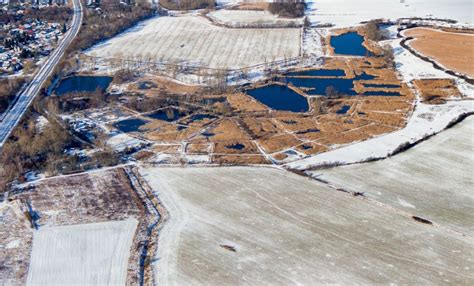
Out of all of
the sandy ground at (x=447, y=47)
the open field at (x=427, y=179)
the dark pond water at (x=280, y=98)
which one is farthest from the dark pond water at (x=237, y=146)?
the sandy ground at (x=447, y=47)

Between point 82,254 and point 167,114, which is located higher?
point 167,114

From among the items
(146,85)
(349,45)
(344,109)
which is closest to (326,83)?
(344,109)

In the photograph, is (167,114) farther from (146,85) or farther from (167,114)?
(146,85)

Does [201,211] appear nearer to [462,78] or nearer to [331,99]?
[331,99]

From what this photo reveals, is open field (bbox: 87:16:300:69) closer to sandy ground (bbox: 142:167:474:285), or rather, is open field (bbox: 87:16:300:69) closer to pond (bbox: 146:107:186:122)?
pond (bbox: 146:107:186:122)

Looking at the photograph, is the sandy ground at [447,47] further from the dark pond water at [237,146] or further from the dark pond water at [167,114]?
the dark pond water at [167,114]

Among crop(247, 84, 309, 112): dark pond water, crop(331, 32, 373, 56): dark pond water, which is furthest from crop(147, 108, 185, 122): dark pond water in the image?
crop(331, 32, 373, 56): dark pond water
